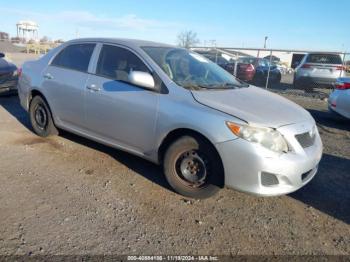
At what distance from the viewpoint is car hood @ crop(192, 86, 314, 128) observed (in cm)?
331

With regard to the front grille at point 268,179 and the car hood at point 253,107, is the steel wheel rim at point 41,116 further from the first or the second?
the front grille at point 268,179

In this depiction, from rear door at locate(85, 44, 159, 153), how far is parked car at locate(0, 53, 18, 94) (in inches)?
196

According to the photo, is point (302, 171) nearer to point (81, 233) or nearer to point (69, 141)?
point (81, 233)

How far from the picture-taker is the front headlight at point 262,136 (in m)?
3.19

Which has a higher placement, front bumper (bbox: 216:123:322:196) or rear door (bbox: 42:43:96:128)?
rear door (bbox: 42:43:96:128)

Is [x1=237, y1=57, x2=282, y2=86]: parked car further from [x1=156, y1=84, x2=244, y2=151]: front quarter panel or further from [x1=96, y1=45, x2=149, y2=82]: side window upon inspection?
[x1=156, y1=84, x2=244, y2=151]: front quarter panel

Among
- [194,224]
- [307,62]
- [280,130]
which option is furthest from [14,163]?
[307,62]

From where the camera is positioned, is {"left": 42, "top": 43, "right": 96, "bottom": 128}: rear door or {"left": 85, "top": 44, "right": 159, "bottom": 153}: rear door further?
A: {"left": 42, "top": 43, "right": 96, "bottom": 128}: rear door

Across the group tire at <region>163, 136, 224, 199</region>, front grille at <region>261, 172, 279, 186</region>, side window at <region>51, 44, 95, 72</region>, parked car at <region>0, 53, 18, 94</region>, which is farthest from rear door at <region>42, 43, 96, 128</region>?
parked car at <region>0, 53, 18, 94</region>

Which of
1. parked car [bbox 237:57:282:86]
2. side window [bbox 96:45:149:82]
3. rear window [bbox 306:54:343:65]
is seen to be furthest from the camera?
parked car [bbox 237:57:282:86]

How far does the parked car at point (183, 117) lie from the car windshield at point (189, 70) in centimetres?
2

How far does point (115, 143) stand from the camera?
14.0 feet

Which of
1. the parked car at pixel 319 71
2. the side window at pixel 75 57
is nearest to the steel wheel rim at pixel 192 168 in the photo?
the side window at pixel 75 57

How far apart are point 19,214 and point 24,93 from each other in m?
3.10
